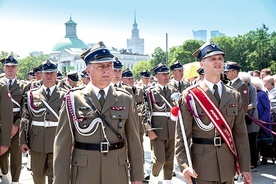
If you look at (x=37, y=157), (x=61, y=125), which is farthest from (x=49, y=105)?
(x=61, y=125)

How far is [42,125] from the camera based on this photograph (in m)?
6.23

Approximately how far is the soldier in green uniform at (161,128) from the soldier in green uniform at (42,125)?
174 cm

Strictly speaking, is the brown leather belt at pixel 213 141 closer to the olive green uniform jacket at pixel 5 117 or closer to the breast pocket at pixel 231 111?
the breast pocket at pixel 231 111

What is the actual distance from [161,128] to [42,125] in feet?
7.00

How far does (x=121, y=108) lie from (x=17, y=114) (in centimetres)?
440

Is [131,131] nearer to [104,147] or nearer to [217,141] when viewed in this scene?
[104,147]

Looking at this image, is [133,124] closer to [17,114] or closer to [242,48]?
[17,114]

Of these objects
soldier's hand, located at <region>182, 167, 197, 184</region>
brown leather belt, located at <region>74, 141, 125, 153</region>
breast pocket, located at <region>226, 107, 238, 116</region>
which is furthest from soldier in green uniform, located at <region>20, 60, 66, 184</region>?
breast pocket, located at <region>226, 107, 238, 116</region>

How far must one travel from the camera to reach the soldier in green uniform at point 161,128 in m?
7.01

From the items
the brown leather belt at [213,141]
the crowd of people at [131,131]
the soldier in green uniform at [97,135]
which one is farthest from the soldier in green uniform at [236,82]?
the soldier in green uniform at [97,135]

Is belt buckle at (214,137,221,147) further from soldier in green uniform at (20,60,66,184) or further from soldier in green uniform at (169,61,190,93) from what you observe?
soldier in green uniform at (169,61,190,93)

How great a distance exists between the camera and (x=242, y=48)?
215ft

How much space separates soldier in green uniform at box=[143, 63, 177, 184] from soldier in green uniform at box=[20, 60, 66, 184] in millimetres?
1735

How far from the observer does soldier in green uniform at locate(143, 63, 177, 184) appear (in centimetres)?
701
